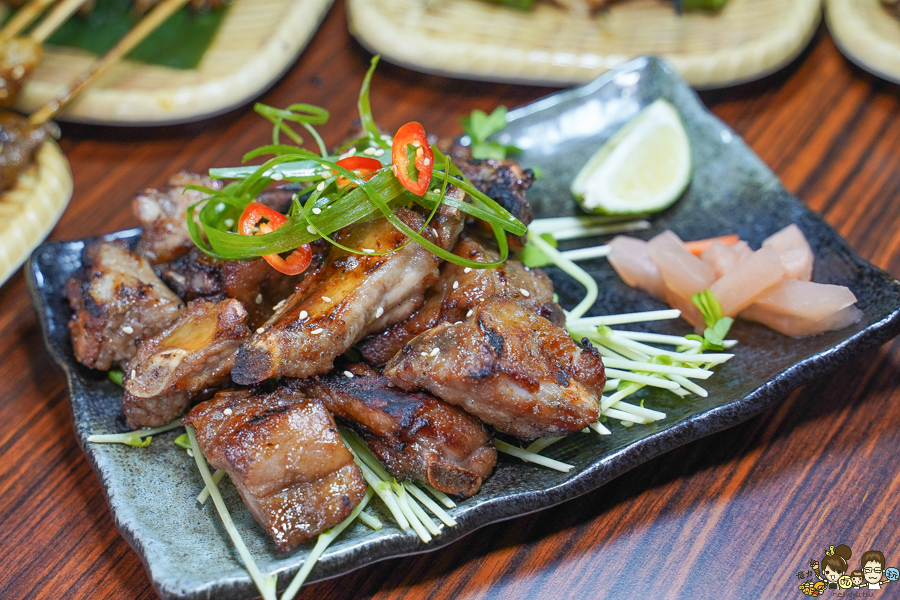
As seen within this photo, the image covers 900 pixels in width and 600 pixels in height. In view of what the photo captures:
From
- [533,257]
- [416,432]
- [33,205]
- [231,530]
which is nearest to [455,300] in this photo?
[416,432]

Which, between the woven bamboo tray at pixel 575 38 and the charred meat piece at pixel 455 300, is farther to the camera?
the woven bamboo tray at pixel 575 38

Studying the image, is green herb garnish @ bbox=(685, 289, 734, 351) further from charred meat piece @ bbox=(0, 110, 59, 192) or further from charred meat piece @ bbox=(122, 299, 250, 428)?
charred meat piece @ bbox=(0, 110, 59, 192)

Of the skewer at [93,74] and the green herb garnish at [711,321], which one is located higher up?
the skewer at [93,74]

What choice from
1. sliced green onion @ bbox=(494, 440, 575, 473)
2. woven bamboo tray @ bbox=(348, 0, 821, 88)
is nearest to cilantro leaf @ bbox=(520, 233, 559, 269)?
sliced green onion @ bbox=(494, 440, 575, 473)

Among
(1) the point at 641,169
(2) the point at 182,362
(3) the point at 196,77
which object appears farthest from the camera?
(3) the point at 196,77

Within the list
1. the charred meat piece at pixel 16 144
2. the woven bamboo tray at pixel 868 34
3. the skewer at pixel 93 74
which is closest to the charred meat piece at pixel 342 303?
the charred meat piece at pixel 16 144

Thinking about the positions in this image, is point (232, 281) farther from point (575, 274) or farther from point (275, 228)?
point (575, 274)

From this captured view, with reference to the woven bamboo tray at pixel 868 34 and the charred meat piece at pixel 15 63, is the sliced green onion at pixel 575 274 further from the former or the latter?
the charred meat piece at pixel 15 63
